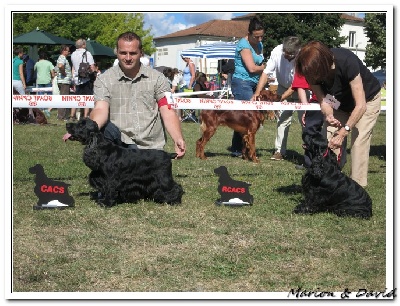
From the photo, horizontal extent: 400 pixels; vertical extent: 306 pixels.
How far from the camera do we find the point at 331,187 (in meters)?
4.58

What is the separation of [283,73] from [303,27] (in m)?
26.9

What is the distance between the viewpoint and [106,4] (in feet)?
15.6

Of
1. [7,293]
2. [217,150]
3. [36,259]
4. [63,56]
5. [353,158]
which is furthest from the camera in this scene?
[63,56]

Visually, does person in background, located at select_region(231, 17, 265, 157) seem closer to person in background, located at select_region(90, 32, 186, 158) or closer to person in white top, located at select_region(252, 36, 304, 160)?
person in white top, located at select_region(252, 36, 304, 160)

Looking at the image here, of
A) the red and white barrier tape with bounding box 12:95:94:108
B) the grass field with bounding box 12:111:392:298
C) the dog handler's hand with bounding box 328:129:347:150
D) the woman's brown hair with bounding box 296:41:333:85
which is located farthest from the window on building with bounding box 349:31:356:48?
the woman's brown hair with bounding box 296:41:333:85

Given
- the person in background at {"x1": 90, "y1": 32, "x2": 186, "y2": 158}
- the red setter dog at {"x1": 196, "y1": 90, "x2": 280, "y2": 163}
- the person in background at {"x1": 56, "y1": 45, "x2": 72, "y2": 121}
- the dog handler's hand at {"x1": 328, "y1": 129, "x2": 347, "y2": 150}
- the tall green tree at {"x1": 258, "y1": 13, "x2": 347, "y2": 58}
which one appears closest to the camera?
the dog handler's hand at {"x1": 328, "y1": 129, "x2": 347, "y2": 150}

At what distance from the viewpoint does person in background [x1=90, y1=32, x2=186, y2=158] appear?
5.09 metres

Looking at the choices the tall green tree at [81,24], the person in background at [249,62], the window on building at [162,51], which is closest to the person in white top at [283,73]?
the person in background at [249,62]

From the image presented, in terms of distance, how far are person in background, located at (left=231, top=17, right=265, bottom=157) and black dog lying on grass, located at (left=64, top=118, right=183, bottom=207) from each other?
9.34 ft

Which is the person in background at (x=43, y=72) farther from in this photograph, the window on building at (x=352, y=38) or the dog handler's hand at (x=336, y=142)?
the window on building at (x=352, y=38)

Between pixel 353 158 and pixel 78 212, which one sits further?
pixel 353 158
